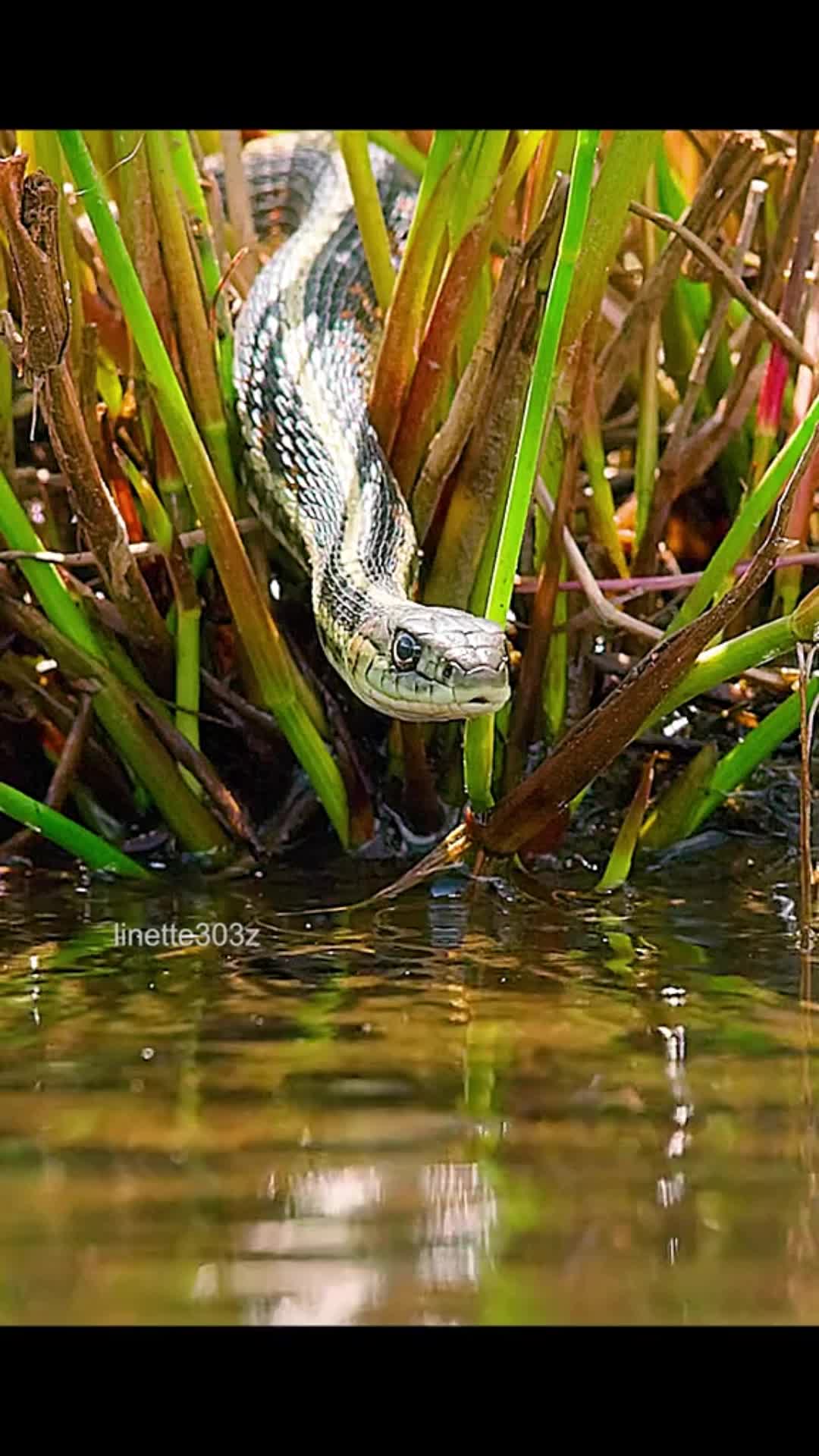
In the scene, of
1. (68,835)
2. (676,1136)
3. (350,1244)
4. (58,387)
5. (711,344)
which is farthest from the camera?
(711,344)

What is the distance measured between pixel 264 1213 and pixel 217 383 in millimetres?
1398

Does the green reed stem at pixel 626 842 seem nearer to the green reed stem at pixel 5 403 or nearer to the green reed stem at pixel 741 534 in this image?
the green reed stem at pixel 741 534

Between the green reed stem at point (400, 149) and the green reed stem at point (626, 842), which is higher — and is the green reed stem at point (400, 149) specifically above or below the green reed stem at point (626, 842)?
above

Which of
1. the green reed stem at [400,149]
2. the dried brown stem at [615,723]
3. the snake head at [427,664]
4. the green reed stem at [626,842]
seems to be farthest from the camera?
the green reed stem at [400,149]

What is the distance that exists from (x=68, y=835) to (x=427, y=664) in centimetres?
49

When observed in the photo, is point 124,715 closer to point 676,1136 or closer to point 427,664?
point 427,664

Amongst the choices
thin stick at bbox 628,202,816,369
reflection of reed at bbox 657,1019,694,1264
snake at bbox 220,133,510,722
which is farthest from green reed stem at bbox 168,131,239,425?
reflection of reed at bbox 657,1019,694,1264

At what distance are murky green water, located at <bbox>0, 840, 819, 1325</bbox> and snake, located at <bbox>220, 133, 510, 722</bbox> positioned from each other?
284 millimetres

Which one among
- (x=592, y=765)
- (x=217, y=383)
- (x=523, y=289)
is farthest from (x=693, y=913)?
(x=217, y=383)

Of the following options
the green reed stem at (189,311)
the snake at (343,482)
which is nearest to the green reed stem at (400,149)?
the snake at (343,482)

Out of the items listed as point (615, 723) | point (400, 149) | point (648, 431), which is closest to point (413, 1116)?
point (615, 723)

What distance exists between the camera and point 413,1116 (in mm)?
1257

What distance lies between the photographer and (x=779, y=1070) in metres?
1.35

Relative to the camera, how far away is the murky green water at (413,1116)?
975 mm
